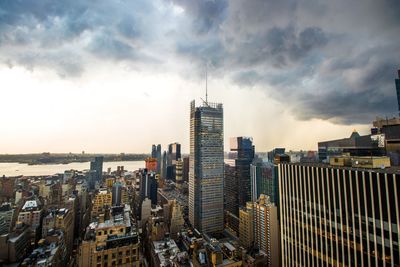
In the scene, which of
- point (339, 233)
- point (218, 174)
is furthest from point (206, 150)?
point (339, 233)

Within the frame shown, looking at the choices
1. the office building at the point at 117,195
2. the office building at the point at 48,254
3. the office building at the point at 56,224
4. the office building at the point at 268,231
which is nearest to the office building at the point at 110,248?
the office building at the point at 48,254

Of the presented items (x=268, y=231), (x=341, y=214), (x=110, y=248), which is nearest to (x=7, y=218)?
(x=110, y=248)

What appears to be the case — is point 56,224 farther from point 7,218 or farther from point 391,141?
point 391,141

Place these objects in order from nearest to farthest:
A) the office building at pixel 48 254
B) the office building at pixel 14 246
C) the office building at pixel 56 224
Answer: the office building at pixel 48 254 → the office building at pixel 14 246 → the office building at pixel 56 224

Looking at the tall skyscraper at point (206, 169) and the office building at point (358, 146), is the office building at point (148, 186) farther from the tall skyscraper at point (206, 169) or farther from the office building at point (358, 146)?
the office building at point (358, 146)

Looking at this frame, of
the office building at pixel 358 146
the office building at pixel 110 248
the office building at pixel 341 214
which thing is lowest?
the office building at pixel 110 248

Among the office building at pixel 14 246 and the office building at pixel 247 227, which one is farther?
the office building at pixel 247 227

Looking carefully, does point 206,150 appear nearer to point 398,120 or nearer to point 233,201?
point 233,201

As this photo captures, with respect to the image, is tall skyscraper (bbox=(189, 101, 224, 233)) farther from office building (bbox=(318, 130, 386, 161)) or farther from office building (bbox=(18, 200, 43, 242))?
office building (bbox=(18, 200, 43, 242))
